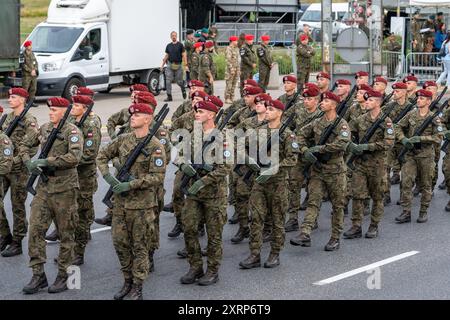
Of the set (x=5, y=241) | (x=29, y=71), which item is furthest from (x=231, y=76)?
(x=5, y=241)

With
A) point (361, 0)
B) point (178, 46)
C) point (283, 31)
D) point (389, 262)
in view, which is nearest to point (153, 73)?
point (178, 46)

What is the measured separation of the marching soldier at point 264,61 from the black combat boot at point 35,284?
609 inches

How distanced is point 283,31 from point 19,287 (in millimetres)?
29313

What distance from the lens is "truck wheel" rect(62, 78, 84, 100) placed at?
24.3m

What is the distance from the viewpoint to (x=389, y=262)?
37.8 feet

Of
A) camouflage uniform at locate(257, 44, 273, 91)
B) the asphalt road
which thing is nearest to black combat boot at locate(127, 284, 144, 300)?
the asphalt road

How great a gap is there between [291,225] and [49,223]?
3.75 meters

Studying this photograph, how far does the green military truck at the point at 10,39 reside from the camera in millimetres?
24406

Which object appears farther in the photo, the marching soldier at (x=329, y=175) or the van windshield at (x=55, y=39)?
the van windshield at (x=55, y=39)

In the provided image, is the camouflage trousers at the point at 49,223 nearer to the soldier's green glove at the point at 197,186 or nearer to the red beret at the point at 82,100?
the soldier's green glove at the point at 197,186

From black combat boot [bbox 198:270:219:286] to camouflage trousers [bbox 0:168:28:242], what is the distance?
242cm

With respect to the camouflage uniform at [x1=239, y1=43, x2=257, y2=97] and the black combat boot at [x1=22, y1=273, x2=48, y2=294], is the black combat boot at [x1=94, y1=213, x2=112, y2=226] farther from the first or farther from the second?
the camouflage uniform at [x1=239, y1=43, x2=257, y2=97]

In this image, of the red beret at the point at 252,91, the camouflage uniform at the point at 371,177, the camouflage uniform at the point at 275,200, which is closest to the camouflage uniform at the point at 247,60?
the red beret at the point at 252,91

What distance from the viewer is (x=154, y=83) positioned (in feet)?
90.6
